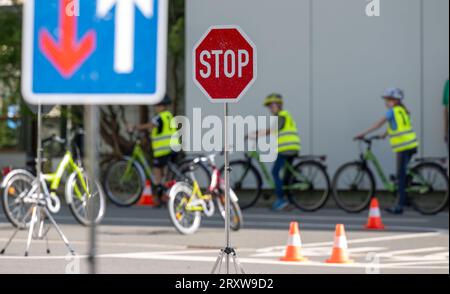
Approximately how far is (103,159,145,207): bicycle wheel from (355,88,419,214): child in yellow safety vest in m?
3.59

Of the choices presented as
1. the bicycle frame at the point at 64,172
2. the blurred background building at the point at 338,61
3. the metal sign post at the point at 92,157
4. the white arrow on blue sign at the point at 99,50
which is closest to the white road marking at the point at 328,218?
the blurred background building at the point at 338,61

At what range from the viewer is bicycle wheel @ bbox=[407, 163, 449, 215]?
53.0ft

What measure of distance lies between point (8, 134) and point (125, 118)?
9.45 ft

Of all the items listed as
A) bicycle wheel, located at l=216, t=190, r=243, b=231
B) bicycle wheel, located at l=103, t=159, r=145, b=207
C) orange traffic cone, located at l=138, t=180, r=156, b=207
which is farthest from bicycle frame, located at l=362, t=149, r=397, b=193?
bicycle wheel, located at l=216, t=190, r=243, b=231

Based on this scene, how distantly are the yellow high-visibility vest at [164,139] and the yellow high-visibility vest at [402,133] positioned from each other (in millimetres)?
3108

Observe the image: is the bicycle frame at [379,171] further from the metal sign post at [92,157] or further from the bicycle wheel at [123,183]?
the metal sign post at [92,157]

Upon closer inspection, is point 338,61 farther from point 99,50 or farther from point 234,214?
point 99,50

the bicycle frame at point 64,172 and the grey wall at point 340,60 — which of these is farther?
the grey wall at point 340,60

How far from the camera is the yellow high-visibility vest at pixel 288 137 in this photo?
16.9 metres

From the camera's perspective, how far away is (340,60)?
1844 centimetres

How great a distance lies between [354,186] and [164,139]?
9.14 ft

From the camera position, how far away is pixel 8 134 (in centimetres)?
2377
